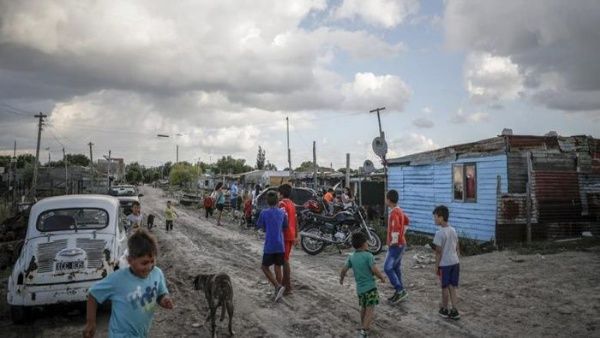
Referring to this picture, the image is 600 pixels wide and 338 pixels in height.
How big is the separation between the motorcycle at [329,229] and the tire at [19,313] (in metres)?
7.62

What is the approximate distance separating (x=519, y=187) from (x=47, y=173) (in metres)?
59.1

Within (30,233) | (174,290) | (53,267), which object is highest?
(30,233)

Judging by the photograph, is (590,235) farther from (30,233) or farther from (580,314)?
(30,233)

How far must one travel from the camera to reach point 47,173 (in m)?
58.5

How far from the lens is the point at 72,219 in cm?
778

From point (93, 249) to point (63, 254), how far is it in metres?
0.42

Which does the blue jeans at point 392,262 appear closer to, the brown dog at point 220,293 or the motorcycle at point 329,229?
the brown dog at point 220,293

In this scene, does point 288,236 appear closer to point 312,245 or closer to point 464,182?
point 312,245

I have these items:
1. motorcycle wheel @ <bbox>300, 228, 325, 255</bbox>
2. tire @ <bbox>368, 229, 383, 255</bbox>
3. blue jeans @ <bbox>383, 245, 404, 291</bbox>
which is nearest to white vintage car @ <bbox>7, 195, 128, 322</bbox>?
blue jeans @ <bbox>383, 245, 404, 291</bbox>

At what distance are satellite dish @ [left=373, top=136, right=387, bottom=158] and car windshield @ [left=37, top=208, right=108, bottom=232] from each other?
10.3m

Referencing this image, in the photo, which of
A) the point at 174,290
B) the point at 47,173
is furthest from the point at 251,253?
the point at 47,173

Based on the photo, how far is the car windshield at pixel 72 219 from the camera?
25.1 ft

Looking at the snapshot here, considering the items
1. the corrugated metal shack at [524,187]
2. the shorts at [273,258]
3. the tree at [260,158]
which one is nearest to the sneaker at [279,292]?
the shorts at [273,258]

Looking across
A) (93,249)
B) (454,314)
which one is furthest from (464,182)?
(93,249)
